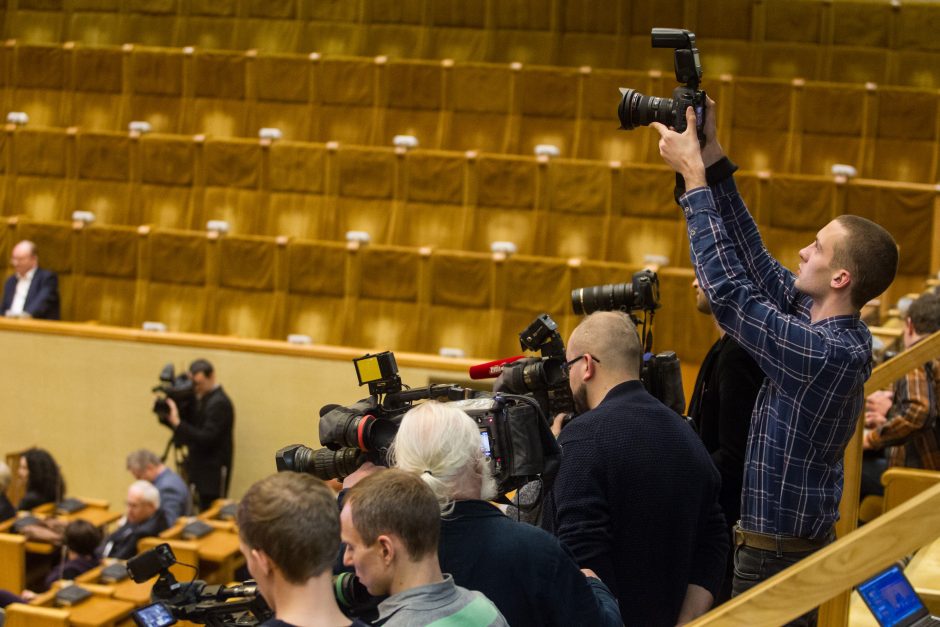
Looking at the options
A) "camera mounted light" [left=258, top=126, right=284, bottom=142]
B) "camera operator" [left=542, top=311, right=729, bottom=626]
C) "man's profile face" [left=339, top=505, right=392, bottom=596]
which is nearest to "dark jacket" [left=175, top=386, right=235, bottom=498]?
"camera mounted light" [left=258, top=126, right=284, bottom=142]

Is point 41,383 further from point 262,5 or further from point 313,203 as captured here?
point 262,5

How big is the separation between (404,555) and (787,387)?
42 centimetres

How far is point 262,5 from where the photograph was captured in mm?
4387

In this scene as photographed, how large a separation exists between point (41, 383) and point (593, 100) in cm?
182

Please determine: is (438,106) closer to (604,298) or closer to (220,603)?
(604,298)

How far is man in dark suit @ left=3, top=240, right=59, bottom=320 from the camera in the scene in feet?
11.6

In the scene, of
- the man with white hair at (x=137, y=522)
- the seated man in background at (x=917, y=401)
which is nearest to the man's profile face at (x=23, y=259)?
the man with white hair at (x=137, y=522)

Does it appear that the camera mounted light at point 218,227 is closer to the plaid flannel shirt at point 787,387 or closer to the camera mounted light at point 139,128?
the camera mounted light at point 139,128

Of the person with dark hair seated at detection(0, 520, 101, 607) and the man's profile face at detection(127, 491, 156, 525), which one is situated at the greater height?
the man's profile face at detection(127, 491, 156, 525)

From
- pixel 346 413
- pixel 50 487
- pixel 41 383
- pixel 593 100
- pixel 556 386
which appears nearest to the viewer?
pixel 346 413

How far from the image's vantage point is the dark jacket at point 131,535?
2760 mm

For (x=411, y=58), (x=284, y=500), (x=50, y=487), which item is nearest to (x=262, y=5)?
(x=411, y=58)

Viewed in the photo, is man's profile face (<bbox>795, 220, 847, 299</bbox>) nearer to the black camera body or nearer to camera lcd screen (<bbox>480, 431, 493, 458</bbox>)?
the black camera body

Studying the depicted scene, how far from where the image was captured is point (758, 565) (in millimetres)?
1112
